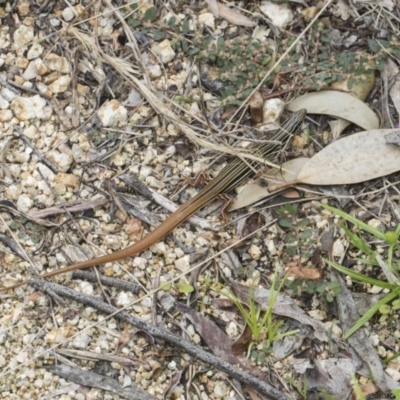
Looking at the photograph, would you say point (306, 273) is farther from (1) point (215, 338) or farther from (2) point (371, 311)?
(1) point (215, 338)

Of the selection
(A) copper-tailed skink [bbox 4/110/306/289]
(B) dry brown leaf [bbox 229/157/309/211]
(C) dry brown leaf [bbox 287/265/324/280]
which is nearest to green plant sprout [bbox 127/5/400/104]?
(A) copper-tailed skink [bbox 4/110/306/289]

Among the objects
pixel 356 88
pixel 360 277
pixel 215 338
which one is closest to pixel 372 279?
pixel 360 277

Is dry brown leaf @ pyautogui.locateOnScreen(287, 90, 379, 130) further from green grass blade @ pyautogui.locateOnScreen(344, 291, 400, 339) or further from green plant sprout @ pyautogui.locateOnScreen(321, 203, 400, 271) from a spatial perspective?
green grass blade @ pyautogui.locateOnScreen(344, 291, 400, 339)

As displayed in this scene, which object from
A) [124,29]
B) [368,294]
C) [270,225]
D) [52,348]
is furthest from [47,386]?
[124,29]

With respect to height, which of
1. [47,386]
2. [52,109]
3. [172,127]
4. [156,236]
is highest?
[52,109]

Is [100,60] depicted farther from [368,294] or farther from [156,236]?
[368,294]

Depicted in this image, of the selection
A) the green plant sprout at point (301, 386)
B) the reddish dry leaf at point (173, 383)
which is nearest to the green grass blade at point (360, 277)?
the green plant sprout at point (301, 386)
